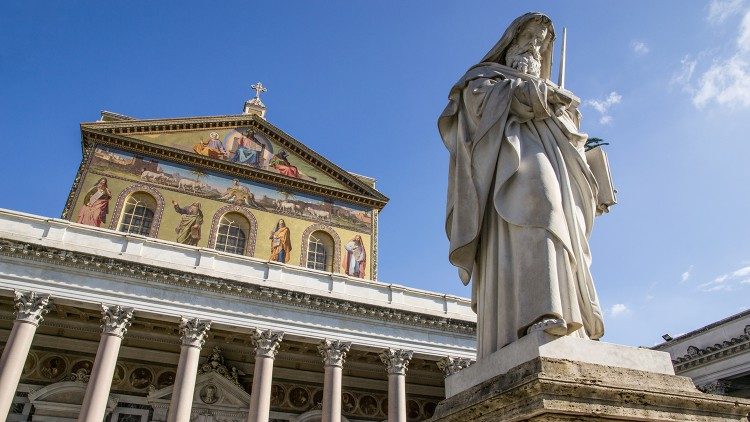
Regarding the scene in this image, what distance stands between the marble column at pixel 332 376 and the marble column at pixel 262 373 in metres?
1.55

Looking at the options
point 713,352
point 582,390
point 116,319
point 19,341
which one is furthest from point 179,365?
point 713,352

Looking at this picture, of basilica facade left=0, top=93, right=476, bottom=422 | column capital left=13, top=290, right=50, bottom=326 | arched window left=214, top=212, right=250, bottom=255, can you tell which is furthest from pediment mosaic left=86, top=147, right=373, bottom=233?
column capital left=13, top=290, right=50, bottom=326

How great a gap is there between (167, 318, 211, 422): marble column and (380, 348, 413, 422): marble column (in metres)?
5.80

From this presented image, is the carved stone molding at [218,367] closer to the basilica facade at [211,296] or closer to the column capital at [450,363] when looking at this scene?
the basilica facade at [211,296]

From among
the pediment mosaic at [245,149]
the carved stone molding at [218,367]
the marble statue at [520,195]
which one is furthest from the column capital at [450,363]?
the marble statue at [520,195]

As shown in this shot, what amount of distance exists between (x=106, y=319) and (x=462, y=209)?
14.3 meters

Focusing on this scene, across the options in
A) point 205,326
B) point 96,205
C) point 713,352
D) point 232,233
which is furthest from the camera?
point 232,233

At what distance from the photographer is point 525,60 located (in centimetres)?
374

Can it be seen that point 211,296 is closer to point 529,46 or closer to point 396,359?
point 396,359

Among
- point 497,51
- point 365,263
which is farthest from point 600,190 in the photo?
point 365,263

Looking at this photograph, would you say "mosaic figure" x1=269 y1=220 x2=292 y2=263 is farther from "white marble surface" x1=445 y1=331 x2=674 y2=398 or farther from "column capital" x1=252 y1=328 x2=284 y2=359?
"white marble surface" x1=445 y1=331 x2=674 y2=398

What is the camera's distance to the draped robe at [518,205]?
9.19 ft

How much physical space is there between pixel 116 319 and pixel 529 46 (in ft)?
47.4

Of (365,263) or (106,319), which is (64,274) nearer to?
(106,319)
